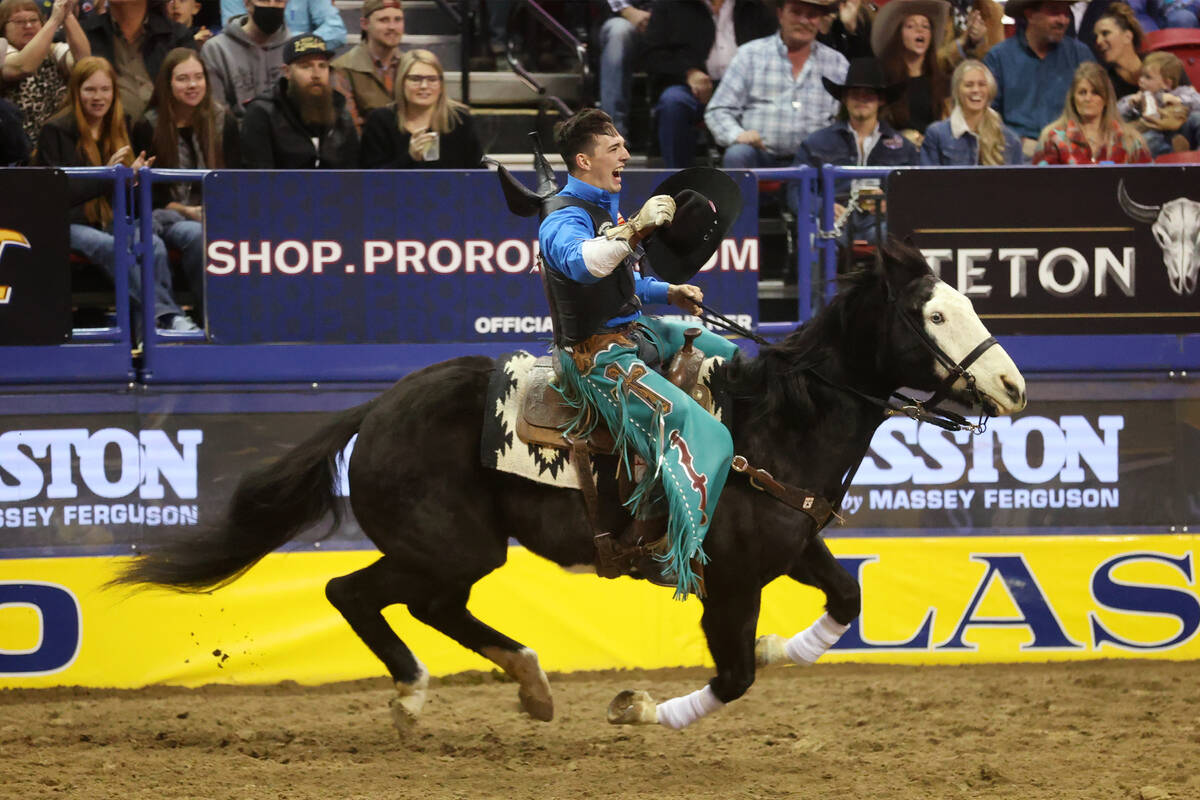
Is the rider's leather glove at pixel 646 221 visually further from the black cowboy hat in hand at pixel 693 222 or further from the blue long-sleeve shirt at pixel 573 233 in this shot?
the black cowboy hat in hand at pixel 693 222

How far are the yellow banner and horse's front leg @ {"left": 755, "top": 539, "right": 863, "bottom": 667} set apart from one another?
6.23ft

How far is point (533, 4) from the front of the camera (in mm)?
9555

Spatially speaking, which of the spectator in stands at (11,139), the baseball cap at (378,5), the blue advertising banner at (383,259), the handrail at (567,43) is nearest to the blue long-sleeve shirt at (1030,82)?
the handrail at (567,43)

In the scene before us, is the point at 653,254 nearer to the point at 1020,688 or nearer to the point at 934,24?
the point at 1020,688

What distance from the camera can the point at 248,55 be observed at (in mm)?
8406

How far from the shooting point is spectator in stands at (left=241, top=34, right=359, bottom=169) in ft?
25.2

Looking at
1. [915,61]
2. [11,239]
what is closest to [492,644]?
[11,239]

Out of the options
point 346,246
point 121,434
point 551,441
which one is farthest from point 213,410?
point 551,441

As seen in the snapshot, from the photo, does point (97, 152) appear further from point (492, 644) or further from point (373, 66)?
point (492, 644)

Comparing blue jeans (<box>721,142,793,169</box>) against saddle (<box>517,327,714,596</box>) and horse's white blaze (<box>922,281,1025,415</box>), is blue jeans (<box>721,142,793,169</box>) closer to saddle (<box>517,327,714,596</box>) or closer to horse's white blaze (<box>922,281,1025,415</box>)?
saddle (<box>517,327,714,596</box>)

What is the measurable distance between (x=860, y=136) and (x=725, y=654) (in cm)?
399

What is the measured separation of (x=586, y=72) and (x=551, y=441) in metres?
4.34

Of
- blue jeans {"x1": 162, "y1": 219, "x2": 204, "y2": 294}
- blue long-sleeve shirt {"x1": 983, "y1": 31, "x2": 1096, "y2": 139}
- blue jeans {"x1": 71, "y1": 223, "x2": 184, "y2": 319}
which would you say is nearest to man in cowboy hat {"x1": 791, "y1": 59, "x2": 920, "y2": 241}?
blue long-sleeve shirt {"x1": 983, "y1": 31, "x2": 1096, "y2": 139}

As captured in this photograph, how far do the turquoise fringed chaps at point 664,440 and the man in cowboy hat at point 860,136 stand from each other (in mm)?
3319
